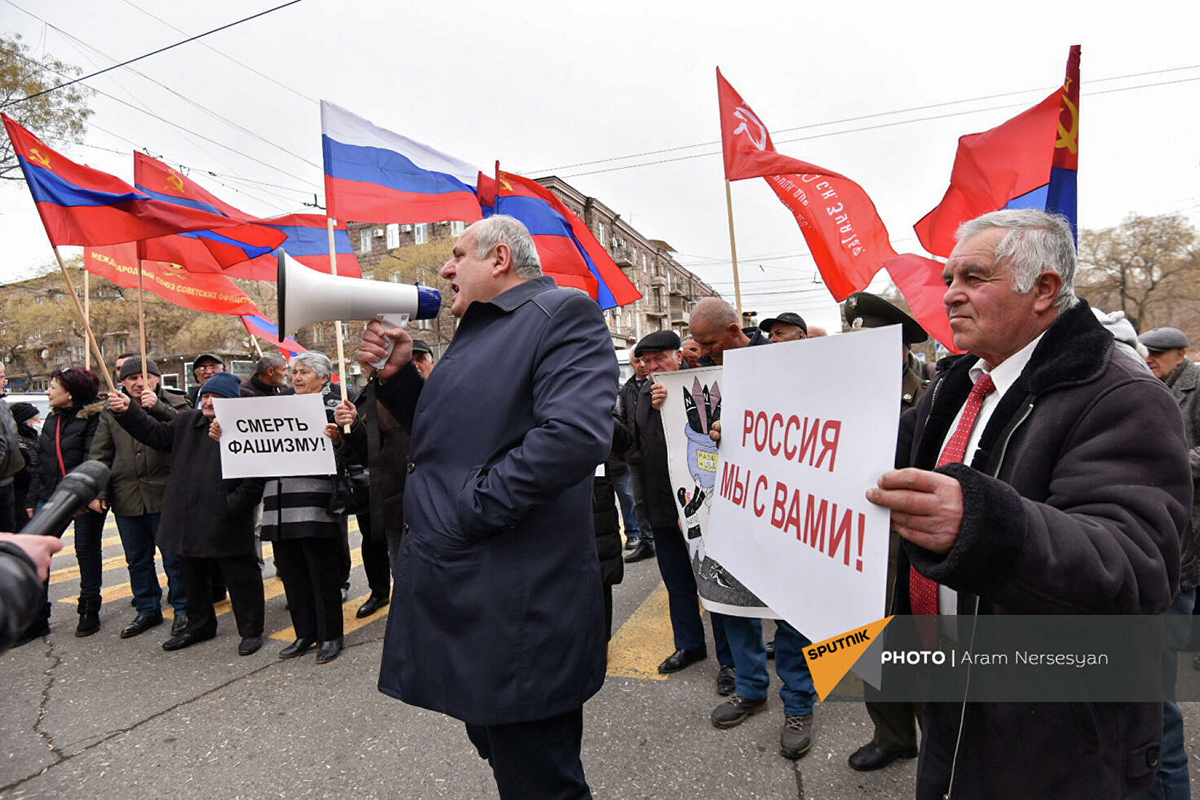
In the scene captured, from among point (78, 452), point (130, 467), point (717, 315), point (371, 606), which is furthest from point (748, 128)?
point (78, 452)

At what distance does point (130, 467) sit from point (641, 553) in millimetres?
4143

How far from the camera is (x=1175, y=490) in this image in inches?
42.8

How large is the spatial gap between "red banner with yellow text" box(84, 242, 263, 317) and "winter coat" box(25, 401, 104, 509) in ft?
4.26

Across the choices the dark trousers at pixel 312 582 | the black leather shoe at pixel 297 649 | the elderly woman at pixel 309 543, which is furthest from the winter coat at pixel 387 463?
the black leather shoe at pixel 297 649

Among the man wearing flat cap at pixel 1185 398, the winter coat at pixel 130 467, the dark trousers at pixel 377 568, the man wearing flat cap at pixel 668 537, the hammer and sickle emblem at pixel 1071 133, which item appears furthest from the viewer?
the dark trousers at pixel 377 568

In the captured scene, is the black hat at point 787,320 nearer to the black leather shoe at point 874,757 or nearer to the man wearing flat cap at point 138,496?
the black leather shoe at point 874,757

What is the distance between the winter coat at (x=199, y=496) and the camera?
161 inches

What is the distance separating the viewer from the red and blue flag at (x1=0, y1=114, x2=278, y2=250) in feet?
14.1

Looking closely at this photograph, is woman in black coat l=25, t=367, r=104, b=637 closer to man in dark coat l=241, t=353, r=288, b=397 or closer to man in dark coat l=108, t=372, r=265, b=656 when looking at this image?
man in dark coat l=108, t=372, r=265, b=656

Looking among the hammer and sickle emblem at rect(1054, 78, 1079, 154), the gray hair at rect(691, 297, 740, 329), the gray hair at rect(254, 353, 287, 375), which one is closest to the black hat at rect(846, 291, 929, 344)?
the gray hair at rect(691, 297, 740, 329)

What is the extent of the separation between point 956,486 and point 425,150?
5.10 m

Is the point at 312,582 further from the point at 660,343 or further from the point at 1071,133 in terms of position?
the point at 1071,133

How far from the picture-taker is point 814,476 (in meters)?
1.30

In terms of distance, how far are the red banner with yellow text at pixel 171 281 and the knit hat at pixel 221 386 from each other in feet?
6.25
